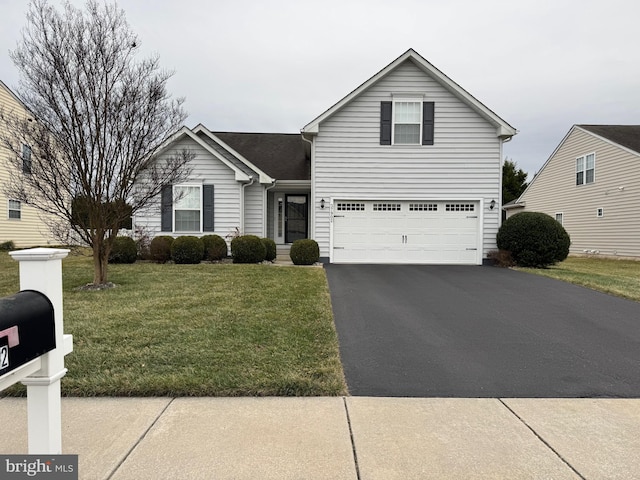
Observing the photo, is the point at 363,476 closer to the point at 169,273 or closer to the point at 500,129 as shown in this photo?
the point at 169,273

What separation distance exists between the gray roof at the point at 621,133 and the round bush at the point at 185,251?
19365mm

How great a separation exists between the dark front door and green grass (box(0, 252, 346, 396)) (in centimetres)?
772

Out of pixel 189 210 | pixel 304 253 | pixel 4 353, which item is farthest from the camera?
pixel 189 210

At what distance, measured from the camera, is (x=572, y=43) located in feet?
51.3

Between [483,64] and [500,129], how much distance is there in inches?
269

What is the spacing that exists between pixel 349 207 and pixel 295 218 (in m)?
3.56

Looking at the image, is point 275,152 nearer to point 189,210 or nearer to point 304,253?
point 189,210

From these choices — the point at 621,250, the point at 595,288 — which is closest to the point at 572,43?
the point at 621,250

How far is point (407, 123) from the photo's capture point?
1334cm

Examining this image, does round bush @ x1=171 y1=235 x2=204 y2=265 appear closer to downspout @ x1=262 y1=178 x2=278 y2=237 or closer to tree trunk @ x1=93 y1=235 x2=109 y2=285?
downspout @ x1=262 y1=178 x2=278 y2=237

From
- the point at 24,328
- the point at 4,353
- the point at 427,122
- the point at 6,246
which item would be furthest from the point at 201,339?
the point at 6,246

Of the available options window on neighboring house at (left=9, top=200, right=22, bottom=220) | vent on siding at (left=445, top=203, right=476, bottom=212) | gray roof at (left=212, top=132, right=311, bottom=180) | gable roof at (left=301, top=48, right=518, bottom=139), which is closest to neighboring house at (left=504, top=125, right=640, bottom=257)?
gable roof at (left=301, top=48, right=518, bottom=139)

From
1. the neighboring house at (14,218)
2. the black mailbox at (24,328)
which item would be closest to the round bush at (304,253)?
the black mailbox at (24,328)

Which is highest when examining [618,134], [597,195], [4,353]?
[618,134]
